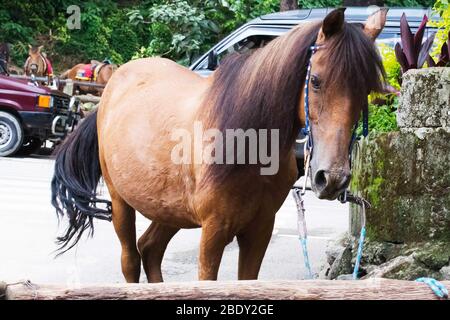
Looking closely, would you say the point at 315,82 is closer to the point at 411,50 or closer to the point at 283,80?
the point at 283,80

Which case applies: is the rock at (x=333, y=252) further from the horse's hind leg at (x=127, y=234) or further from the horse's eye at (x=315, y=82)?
the horse's eye at (x=315, y=82)

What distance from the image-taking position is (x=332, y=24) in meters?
3.48

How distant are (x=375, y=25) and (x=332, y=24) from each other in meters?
0.46

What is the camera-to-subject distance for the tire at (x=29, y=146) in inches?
613

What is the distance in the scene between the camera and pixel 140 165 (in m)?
4.44

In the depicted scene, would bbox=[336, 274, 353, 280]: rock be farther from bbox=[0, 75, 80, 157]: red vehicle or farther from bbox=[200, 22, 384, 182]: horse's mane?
bbox=[0, 75, 80, 157]: red vehicle

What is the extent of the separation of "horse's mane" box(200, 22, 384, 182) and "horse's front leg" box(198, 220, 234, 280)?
0.27 metres

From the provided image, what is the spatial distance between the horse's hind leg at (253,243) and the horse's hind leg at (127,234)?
108 cm

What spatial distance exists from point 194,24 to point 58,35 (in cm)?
880

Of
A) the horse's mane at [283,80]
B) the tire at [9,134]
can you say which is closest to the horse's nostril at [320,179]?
the horse's mane at [283,80]

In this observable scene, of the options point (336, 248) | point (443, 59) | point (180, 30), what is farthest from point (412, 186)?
point (180, 30)
